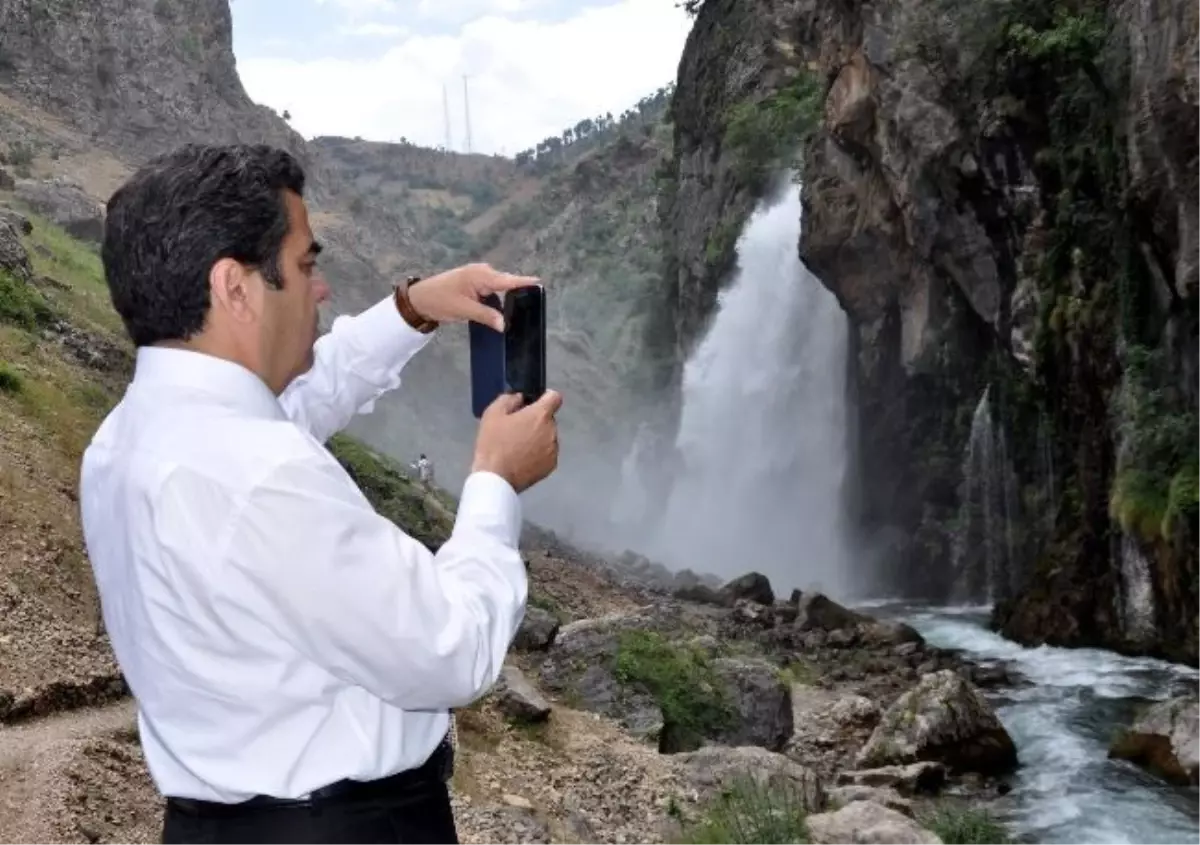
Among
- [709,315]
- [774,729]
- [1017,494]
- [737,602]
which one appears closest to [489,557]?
[774,729]

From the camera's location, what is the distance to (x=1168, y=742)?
11.7 metres

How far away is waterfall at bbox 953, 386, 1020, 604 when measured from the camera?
2391cm

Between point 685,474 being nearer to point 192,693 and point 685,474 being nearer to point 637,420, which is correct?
point 637,420

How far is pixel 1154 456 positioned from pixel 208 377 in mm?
17191

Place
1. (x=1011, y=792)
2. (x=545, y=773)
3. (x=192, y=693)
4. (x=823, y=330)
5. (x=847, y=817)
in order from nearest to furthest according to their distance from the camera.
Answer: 1. (x=192, y=693)
2. (x=847, y=817)
3. (x=545, y=773)
4. (x=1011, y=792)
5. (x=823, y=330)

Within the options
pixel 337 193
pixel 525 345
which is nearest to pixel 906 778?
pixel 525 345

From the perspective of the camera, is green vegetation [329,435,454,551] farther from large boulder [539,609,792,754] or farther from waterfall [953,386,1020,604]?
waterfall [953,386,1020,604]

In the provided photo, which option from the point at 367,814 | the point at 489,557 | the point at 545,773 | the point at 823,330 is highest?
the point at 823,330

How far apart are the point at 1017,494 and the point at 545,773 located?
17215 mm

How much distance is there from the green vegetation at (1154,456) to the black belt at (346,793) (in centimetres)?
1572

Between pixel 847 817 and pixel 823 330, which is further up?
pixel 823 330

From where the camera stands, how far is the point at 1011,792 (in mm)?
11477

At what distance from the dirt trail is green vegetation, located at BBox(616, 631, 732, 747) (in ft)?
16.0

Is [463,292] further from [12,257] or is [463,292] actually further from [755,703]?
[12,257]
